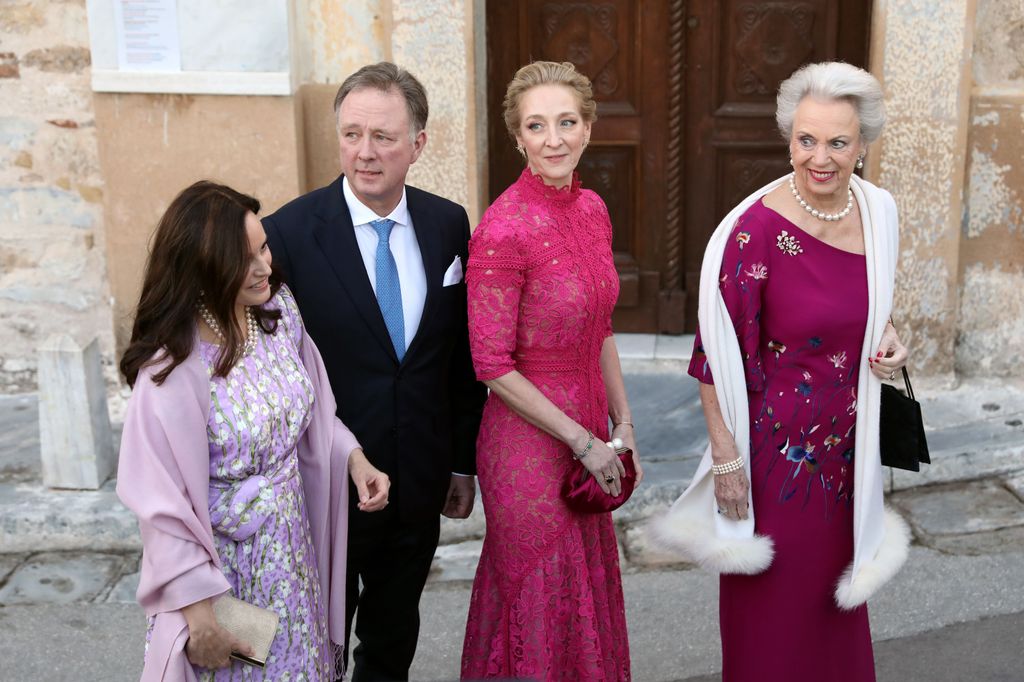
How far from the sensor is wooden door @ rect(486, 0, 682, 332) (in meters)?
6.29

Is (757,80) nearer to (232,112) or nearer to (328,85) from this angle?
(328,85)

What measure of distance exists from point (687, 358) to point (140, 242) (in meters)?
2.72

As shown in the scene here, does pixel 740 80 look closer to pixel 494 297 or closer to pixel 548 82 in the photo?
pixel 548 82

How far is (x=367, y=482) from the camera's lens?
9.55 feet

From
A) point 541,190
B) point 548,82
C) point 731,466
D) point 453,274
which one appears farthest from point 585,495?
point 548,82

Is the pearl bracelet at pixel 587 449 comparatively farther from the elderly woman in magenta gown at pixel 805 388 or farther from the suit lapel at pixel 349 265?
the suit lapel at pixel 349 265

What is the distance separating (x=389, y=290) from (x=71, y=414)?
2461 mm

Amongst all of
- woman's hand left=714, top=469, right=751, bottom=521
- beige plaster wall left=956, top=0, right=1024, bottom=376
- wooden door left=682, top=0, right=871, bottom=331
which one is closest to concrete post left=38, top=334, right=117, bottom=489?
woman's hand left=714, top=469, right=751, bottom=521

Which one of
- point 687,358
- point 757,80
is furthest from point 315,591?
point 757,80

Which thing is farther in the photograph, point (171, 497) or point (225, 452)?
point (225, 452)

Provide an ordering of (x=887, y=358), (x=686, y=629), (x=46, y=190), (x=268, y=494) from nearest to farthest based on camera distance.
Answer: (x=268, y=494) < (x=887, y=358) < (x=686, y=629) < (x=46, y=190)

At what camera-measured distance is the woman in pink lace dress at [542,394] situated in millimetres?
3029

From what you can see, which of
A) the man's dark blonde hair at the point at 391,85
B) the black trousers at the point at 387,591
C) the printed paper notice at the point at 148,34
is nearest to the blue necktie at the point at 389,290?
the man's dark blonde hair at the point at 391,85

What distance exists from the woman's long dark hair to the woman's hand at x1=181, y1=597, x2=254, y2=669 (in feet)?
1.58
